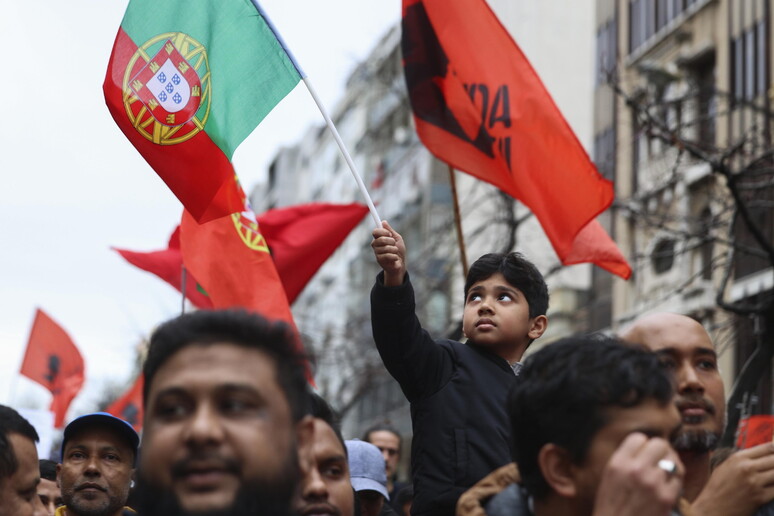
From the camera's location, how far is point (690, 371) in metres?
3.96

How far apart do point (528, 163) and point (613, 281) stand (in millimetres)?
21914

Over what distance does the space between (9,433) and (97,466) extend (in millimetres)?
1344

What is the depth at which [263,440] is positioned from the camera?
9.37ft

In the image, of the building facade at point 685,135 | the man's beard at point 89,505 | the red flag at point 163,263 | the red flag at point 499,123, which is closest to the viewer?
the man's beard at point 89,505

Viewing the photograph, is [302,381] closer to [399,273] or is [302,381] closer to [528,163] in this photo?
[399,273]

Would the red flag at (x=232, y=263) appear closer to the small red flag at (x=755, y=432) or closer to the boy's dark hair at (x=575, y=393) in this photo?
the small red flag at (x=755, y=432)

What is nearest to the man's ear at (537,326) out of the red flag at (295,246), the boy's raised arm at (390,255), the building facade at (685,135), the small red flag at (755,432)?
the boy's raised arm at (390,255)

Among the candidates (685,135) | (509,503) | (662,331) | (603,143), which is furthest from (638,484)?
(603,143)

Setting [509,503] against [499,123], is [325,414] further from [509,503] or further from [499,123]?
[499,123]

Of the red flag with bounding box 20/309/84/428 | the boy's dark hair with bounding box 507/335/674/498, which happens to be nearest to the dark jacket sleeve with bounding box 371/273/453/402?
the boy's dark hair with bounding box 507/335/674/498

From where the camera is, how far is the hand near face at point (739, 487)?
3.55 m

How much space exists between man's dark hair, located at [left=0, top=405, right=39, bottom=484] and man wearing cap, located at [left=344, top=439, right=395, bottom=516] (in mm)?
1360

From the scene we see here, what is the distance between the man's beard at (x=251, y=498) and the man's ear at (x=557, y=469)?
0.56 meters

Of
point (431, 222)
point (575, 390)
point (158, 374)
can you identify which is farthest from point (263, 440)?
point (431, 222)
